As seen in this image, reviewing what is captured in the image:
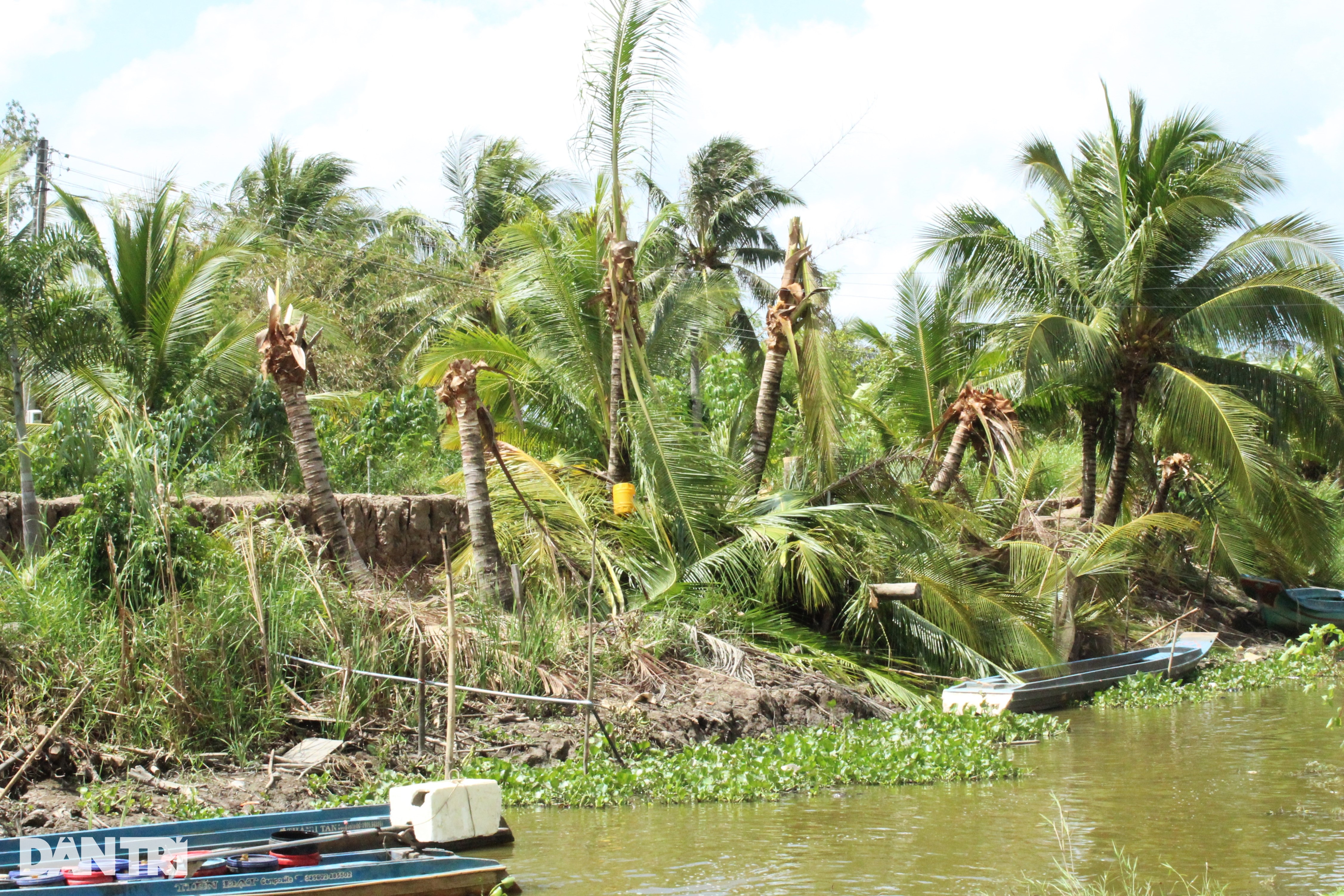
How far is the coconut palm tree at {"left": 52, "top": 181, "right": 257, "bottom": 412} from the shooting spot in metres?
14.7

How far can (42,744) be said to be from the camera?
27.2 feet

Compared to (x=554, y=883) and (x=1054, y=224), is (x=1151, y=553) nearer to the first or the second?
(x=1054, y=224)

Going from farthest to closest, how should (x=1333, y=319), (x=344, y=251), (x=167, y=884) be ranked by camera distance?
(x=344, y=251)
(x=1333, y=319)
(x=167, y=884)

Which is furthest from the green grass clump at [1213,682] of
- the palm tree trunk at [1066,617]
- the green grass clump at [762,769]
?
the green grass clump at [762,769]

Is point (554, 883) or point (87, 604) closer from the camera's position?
point (554, 883)

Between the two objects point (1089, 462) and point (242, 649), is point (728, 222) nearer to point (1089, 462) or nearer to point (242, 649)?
point (1089, 462)

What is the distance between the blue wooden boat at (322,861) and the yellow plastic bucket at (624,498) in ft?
19.5

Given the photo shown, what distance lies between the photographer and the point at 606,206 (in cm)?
1519

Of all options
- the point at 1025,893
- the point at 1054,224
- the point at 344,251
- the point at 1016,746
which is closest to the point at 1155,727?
the point at 1016,746

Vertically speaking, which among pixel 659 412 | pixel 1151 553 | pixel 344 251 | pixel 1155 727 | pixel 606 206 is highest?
pixel 344 251

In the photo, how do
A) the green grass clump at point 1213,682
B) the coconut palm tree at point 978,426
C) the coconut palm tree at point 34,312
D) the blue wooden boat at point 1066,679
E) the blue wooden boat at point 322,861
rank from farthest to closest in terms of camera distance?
the coconut palm tree at point 978,426
the green grass clump at point 1213,682
the blue wooden boat at point 1066,679
the coconut palm tree at point 34,312
the blue wooden boat at point 322,861

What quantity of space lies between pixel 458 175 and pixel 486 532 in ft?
64.0

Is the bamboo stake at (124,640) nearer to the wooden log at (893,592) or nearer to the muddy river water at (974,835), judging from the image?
the muddy river water at (974,835)

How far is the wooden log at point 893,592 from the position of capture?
1348cm
